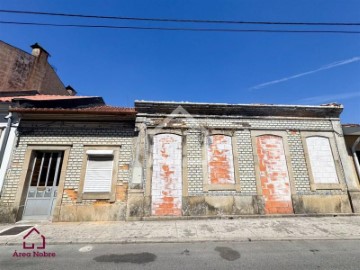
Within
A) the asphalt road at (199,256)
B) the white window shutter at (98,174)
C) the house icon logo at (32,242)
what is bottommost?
the asphalt road at (199,256)

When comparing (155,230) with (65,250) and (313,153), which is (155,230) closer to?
(65,250)

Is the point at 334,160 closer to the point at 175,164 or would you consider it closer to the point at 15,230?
the point at 175,164

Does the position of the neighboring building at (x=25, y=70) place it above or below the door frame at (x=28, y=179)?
above

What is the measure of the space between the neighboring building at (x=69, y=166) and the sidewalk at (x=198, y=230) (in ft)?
2.20

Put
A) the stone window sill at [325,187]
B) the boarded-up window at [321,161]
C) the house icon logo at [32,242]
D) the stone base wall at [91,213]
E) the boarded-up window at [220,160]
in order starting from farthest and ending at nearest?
the boarded-up window at [321,161], the stone window sill at [325,187], the boarded-up window at [220,160], the stone base wall at [91,213], the house icon logo at [32,242]

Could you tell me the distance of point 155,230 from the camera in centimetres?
599

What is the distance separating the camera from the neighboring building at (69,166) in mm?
7273

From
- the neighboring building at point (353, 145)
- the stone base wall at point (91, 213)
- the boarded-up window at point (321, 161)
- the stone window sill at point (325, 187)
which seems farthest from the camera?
the neighboring building at point (353, 145)

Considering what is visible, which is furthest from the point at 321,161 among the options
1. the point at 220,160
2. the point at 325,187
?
the point at 220,160

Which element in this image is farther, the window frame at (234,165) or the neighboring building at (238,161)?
the window frame at (234,165)

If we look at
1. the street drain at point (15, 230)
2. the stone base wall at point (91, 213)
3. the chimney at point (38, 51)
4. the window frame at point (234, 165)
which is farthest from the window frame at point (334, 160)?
the chimney at point (38, 51)

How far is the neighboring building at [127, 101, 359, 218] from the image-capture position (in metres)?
7.60

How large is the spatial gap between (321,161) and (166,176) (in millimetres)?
7000

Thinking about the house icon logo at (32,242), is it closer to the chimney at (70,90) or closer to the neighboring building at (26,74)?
the neighboring building at (26,74)
